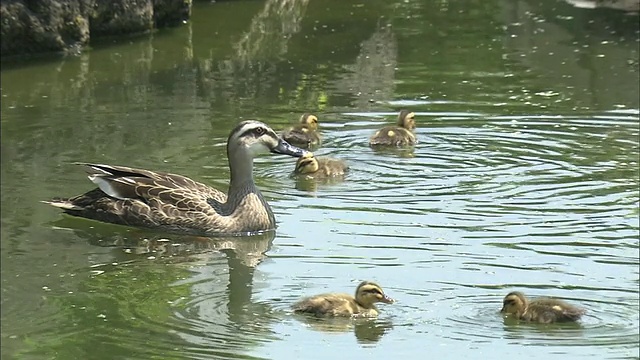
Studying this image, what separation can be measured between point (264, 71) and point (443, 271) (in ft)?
22.9

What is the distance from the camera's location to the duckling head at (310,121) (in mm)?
11727

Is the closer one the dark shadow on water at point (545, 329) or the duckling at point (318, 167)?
the dark shadow on water at point (545, 329)

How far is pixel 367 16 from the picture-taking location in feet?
60.2

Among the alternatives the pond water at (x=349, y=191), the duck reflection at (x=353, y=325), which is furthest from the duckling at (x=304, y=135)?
the duck reflection at (x=353, y=325)

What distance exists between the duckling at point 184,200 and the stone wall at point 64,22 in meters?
6.14

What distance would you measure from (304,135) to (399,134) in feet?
2.48

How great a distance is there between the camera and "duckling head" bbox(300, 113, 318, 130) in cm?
1173

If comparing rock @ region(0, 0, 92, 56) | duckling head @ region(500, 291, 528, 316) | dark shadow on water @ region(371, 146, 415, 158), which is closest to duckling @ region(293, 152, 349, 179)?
dark shadow on water @ region(371, 146, 415, 158)

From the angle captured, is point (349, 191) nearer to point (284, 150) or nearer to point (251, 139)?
point (284, 150)

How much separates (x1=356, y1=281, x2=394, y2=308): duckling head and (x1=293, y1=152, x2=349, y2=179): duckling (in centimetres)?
294

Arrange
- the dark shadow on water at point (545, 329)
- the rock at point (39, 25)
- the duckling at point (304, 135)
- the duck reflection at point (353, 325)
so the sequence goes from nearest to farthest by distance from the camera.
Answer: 1. the dark shadow on water at point (545, 329)
2. the duck reflection at point (353, 325)
3. the duckling at point (304, 135)
4. the rock at point (39, 25)

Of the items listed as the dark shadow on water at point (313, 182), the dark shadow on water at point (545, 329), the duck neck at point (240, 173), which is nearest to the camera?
the dark shadow on water at point (545, 329)

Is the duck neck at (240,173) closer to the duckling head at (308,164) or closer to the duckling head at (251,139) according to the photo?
the duckling head at (251,139)

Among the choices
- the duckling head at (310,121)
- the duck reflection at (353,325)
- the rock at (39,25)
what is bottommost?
the duck reflection at (353,325)
